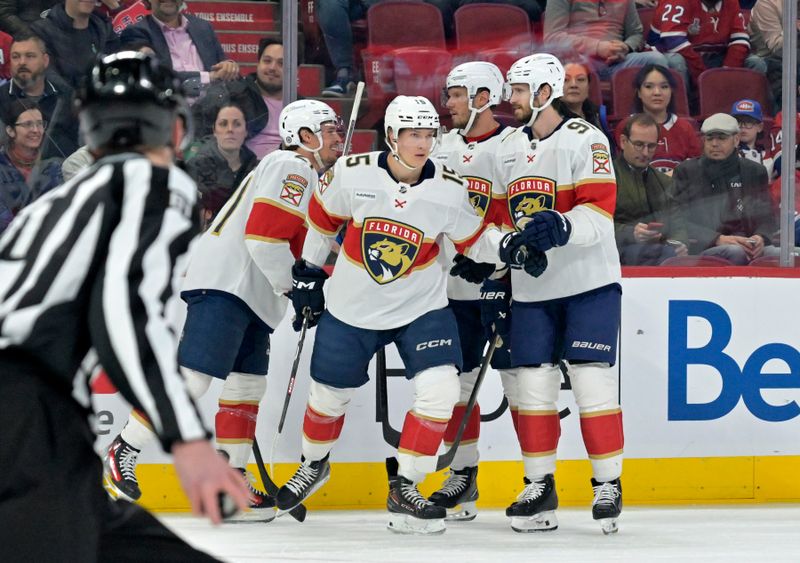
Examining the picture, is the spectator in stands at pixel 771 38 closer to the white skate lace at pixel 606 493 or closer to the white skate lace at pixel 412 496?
the white skate lace at pixel 606 493

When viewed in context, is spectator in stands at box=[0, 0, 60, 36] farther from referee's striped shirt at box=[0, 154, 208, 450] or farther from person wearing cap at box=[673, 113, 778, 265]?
referee's striped shirt at box=[0, 154, 208, 450]

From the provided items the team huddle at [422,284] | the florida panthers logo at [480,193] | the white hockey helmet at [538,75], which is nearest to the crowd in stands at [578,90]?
the team huddle at [422,284]

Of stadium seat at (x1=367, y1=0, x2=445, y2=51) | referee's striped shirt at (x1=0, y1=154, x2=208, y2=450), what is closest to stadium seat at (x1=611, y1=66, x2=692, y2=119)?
stadium seat at (x1=367, y1=0, x2=445, y2=51)

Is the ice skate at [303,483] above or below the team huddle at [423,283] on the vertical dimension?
below

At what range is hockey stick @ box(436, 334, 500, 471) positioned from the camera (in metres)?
4.27

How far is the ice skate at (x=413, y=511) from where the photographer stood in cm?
404

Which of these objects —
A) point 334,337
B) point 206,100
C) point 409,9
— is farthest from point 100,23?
point 334,337

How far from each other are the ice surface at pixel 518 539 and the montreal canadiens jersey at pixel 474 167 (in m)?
0.79

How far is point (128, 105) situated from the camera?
162 cm

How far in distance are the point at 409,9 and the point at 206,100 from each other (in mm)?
850

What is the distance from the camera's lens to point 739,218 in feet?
16.0

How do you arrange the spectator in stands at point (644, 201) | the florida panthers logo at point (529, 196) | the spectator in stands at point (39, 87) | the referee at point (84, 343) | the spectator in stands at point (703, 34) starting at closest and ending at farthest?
1. the referee at point (84, 343)
2. the florida panthers logo at point (529, 196)
3. the spectator in stands at point (39, 87)
4. the spectator in stands at point (644, 201)
5. the spectator in stands at point (703, 34)

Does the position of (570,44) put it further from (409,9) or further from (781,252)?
(781,252)

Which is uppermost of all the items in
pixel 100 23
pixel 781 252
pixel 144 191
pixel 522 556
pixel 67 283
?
pixel 100 23
